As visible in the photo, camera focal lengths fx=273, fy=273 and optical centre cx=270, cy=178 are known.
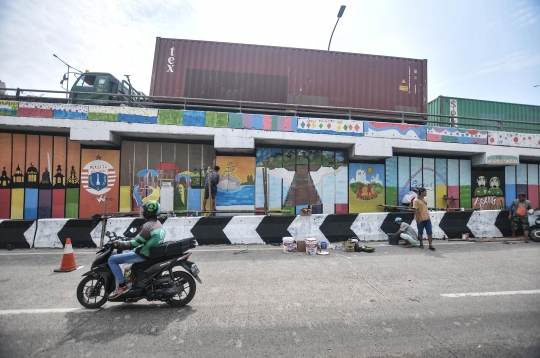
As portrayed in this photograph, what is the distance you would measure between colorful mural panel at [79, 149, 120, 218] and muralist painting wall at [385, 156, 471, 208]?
12340 mm

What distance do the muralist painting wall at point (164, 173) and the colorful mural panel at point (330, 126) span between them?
165 inches

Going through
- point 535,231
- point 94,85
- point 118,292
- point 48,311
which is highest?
point 94,85

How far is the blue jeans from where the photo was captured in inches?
160

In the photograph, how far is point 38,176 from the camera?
11062 mm

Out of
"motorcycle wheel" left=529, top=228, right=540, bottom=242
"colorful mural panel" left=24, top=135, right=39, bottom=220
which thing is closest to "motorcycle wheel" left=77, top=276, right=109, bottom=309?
"colorful mural panel" left=24, top=135, right=39, bottom=220

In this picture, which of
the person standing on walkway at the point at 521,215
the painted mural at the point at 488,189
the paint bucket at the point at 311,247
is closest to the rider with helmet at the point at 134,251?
the paint bucket at the point at 311,247

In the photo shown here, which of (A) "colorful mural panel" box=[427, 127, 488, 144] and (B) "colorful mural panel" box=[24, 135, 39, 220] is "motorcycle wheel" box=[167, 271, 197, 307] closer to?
(B) "colorful mural panel" box=[24, 135, 39, 220]

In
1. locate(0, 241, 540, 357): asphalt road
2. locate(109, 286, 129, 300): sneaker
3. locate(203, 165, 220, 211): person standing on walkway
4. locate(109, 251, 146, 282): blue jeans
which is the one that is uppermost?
locate(203, 165, 220, 211): person standing on walkway

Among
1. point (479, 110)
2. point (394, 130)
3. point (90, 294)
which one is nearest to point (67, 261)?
point (90, 294)

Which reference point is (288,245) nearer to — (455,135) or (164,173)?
(164,173)

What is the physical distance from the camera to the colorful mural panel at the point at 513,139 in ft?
43.4

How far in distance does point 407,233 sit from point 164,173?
9609 mm

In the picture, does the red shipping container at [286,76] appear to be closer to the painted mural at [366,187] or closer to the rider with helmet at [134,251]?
the painted mural at [366,187]

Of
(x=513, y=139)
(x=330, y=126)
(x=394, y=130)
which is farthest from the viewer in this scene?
(x=513, y=139)
